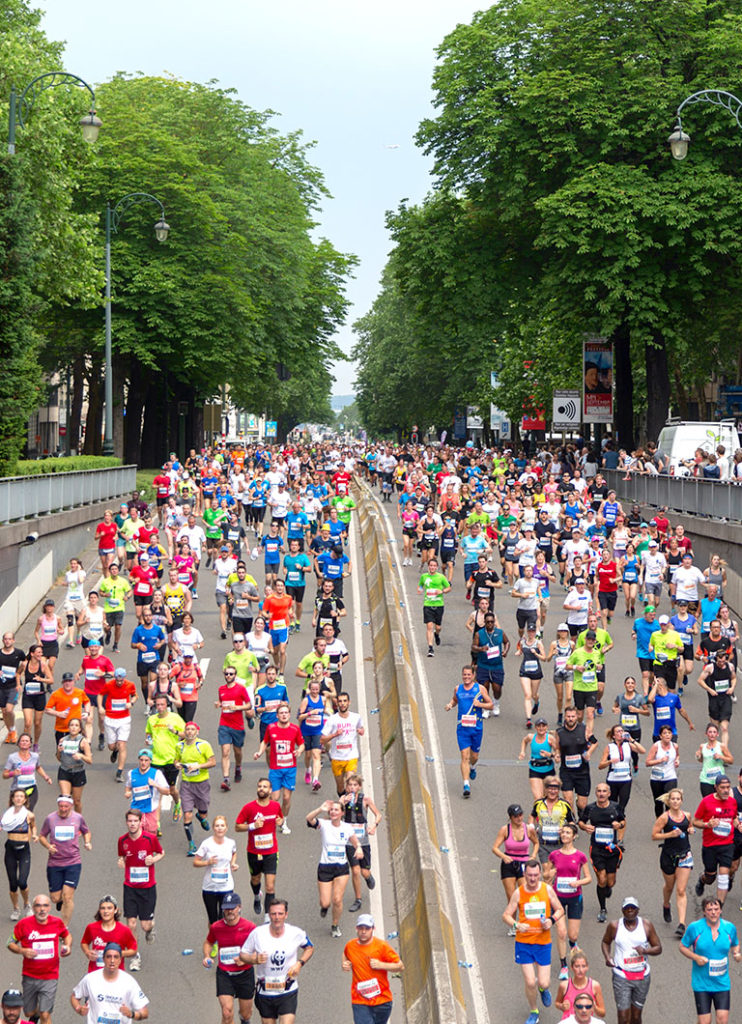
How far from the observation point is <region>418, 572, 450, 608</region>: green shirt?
2216 cm

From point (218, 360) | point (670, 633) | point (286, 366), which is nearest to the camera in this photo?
point (670, 633)

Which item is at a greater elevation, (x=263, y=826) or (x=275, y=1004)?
(x=263, y=826)

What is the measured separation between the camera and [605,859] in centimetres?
1323

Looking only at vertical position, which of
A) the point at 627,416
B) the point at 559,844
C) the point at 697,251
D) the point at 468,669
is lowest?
the point at 559,844

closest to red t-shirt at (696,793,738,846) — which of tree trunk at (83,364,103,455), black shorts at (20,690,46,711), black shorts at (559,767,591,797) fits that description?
black shorts at (559,767,591,797)

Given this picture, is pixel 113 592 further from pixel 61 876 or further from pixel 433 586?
pixel 61 876

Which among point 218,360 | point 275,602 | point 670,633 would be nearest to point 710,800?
point 670,633

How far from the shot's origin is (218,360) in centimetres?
4891

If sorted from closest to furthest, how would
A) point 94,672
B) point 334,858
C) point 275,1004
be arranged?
point 275,1004, point 334,858, point 94,672

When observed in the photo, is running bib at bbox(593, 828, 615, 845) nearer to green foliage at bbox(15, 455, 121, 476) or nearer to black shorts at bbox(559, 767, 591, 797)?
black shorts at bbox(559, 767, 591, 797)

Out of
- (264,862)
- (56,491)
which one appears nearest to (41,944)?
(264,862)

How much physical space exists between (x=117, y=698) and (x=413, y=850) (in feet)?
14.5

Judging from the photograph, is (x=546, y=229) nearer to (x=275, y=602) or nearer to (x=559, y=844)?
(x=275, y=602)

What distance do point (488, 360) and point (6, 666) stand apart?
53.3 metres
